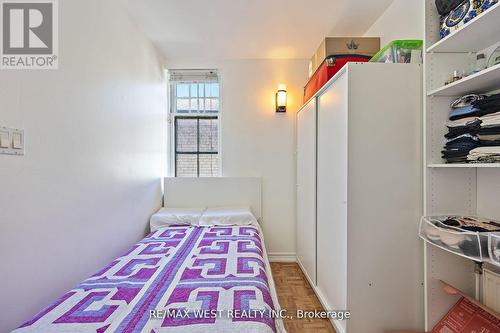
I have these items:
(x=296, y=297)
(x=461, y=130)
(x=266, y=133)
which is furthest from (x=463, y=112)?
(x=266, y=133)

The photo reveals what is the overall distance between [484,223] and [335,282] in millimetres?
989

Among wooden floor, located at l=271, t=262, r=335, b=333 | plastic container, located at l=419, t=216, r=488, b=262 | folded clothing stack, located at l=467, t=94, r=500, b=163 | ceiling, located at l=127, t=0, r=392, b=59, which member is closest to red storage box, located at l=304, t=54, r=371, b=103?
ceiling, located at l=127, t=0, r=392, b=59

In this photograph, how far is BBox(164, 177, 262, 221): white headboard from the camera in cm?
302

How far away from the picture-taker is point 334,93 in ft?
5.92

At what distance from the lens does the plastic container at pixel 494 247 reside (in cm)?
102

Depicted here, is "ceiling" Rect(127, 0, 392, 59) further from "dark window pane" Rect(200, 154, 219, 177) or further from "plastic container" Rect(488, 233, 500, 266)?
"plastic container" Rect(488, 233, 500, 266)

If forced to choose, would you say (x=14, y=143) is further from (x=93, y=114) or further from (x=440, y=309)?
(x=440, y=309)

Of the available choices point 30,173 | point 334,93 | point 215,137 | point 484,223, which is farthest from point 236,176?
point 484,223

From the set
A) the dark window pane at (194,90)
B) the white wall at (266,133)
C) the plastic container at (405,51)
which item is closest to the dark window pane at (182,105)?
the dark window pane at (194,90)

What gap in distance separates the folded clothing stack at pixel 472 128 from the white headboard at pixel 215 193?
2.02 metres

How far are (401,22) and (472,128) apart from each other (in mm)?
1211

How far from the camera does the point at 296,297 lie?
7.36 ft

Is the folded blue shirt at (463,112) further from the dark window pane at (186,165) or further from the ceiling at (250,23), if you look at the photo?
the dark window pane at (186,165)

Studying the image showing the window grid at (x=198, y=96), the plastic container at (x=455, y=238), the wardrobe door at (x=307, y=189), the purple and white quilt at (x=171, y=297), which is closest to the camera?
the purple and white quilt at (x=171, y=297)
